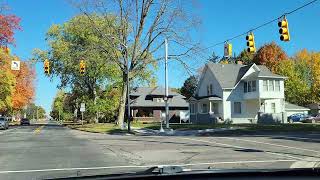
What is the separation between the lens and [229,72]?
Result: 66.9 m

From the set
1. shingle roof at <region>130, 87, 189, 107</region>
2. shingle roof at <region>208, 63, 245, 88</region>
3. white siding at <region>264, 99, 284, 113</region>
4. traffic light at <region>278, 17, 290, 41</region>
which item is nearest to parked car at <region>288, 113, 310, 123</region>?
white siding at <region>264, 99, 284, 113</region>

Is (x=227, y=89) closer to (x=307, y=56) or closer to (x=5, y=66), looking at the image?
(x=5, y=66)

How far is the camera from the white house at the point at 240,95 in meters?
61.5

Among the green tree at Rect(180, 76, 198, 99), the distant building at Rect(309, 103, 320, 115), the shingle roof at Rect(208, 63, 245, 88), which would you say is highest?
the green tree at Rect(180, 76, 198, 99)

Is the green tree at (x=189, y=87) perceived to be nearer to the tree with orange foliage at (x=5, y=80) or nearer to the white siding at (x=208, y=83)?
the white siding at (x=208, y=83)

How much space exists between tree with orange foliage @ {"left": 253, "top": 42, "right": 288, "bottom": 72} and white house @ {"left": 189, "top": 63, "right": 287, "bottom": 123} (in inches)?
1156

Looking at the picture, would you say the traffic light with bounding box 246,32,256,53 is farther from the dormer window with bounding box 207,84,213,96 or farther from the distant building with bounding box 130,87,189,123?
the distant building with bounding box 130,87,189,123

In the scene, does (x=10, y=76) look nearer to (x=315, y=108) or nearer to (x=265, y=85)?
(x=265, y=85)

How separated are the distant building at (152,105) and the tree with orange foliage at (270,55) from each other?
668 inches

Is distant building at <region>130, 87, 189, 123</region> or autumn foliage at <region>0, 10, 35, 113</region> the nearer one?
autumn foliage at <region>0, 10, 35, 113</region>

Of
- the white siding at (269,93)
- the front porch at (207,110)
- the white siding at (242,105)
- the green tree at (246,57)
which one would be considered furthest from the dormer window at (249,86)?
the green tree at (246,57)

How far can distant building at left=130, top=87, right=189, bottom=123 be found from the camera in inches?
3455

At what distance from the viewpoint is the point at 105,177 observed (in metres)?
3.13

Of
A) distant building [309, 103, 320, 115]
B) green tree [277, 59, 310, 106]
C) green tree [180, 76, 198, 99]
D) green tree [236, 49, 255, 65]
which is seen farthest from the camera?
green tree [180, 76, 198, 99]
